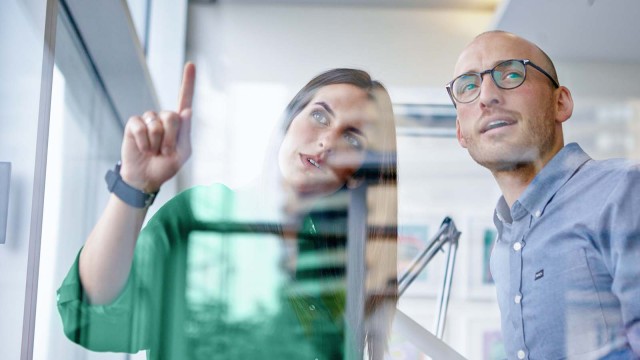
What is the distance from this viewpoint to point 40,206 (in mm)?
775

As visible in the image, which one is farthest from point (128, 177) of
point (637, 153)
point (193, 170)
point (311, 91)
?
point (637, 153)

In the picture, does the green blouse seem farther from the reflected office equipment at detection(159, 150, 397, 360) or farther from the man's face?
the man's face

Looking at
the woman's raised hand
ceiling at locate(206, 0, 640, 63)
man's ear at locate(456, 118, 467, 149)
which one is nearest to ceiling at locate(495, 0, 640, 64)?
ceiling at locate(206, 0, 640, 63)

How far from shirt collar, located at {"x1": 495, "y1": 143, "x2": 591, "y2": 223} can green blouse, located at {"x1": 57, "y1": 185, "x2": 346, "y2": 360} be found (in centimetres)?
17

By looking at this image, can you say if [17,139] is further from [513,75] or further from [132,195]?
[513,75]

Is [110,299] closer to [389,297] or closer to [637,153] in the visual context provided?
[389,297]

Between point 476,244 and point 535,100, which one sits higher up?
point 535,100

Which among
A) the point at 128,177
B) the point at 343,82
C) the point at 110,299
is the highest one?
the point at 343,82

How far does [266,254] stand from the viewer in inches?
31.2

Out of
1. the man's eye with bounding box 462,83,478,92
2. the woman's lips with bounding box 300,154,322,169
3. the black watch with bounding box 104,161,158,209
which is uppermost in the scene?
the man's eye with bounding box 462,83,478,92

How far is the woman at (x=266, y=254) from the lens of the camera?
2.50 feet

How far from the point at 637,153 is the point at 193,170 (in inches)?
16.8

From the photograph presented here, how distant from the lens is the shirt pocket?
2.25 feet

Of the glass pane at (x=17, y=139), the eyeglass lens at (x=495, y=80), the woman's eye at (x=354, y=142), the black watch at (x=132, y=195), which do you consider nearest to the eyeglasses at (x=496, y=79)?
the eyeglass lens at (x=495, y=80)
